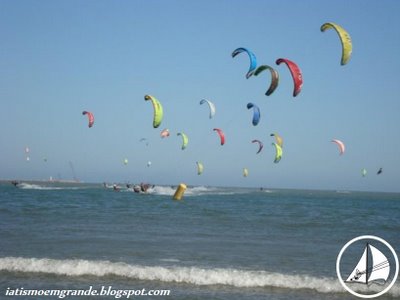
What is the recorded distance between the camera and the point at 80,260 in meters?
10.6

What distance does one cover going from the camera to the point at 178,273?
32.3 feet

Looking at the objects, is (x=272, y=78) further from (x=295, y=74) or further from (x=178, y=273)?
(x=178, y=273)

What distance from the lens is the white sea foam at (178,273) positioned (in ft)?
30.9

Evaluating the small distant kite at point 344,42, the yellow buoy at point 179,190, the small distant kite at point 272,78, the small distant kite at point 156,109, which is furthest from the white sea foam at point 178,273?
the yellow buoy at point 179,190

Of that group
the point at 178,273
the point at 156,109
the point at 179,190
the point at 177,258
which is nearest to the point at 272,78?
the point at 156,109

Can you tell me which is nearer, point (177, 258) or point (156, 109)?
point (177, 258)

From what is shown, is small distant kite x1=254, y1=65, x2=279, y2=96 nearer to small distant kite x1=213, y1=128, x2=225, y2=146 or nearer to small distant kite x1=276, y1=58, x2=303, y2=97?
small distant kite x1=276, y1=58, x2=303, y2=97

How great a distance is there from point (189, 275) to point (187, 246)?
3819mm

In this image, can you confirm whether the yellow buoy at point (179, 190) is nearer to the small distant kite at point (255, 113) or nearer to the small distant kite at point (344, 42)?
the small distant kite at point (255, 113)

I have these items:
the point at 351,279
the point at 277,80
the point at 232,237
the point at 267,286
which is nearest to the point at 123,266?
the point at 267,286

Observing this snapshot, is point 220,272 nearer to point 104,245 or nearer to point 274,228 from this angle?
point 104,245

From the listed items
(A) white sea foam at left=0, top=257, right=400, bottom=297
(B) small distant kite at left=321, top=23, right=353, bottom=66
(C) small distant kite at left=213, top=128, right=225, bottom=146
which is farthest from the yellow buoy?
(A) white sea foam at left=0, top=257, right=400, bottom=297

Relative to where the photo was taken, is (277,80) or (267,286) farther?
(277,80)

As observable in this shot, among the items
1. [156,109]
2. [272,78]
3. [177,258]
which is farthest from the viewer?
[156,109]
